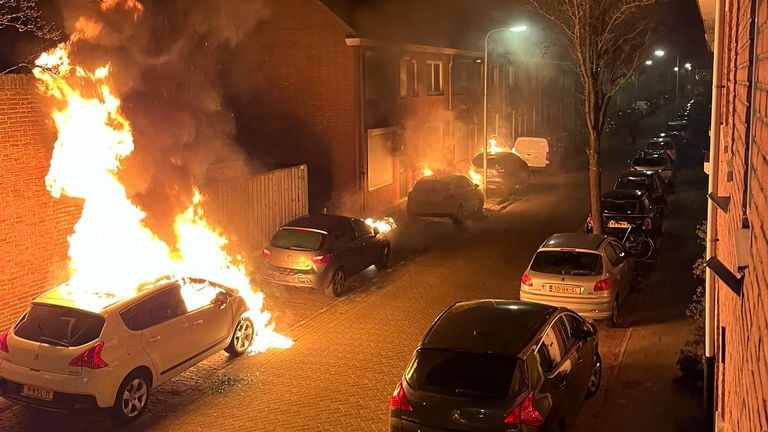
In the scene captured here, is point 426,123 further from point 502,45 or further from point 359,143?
point 502,45

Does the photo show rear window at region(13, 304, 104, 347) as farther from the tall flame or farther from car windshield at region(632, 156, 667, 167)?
car windshield at region(632, 156, 667, 167)

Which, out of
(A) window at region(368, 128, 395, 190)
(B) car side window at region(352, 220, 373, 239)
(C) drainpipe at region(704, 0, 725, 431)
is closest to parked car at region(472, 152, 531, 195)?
(A) window at region(368, 128, 395, 190)

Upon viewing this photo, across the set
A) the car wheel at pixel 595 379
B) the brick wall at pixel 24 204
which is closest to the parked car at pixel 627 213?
the car wheel at pixel 595 379

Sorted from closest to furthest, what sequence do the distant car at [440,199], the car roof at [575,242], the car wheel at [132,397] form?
the car wheel at [132,397]
the car roof at [575,242]
the distant car at [440,199]

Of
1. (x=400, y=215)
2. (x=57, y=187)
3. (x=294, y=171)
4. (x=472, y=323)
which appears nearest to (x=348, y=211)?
(x=400, y=215)

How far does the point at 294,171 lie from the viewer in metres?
20.5

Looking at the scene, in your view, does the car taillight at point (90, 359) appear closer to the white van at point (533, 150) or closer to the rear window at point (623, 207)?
the rear window at point (623, 207)

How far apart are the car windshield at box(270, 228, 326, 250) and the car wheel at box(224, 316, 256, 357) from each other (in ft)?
10.4

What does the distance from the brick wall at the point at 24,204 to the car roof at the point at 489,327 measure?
713 cm

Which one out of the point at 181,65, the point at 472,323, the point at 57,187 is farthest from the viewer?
the point at 181,65

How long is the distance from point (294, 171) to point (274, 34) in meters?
6.06

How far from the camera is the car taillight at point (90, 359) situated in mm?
8820

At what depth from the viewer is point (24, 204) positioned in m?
11.6

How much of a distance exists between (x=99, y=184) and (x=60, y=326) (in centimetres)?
433
